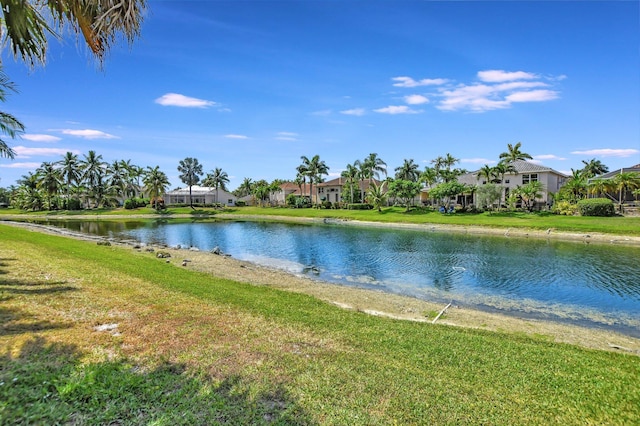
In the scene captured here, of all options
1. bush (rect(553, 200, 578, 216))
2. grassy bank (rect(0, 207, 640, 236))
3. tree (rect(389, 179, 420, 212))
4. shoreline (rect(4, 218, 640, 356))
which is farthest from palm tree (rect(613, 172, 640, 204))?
shoreline (rect(4, 218, 640, 356))

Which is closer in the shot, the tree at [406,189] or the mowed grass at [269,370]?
the mowed grass at [269,370]

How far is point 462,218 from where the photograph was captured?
53.7 m

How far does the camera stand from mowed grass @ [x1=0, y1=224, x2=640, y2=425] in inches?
186

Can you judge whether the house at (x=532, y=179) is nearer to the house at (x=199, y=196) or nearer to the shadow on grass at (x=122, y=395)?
the shadow on grass at (x=122, y=395)

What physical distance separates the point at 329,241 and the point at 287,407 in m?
→ 31.9

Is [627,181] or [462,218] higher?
[627,181]

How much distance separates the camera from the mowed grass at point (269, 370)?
4715mm

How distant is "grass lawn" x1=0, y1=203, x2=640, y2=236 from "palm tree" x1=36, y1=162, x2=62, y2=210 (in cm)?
973

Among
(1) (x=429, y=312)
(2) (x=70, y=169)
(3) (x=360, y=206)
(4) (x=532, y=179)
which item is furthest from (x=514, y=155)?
(2) (x=70, y=169)

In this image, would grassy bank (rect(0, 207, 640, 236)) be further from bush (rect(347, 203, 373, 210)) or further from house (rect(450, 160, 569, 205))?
house (rect(450, 160, 569, 205))

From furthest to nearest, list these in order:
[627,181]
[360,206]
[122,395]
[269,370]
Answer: [360,206] < [627,181] < [269,370] < [122,395]

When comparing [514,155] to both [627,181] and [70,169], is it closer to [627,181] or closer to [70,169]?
[627,181]

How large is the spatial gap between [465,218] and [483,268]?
3268 cm

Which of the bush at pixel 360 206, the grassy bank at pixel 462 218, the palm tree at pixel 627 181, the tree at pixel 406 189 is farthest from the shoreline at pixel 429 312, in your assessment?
the bush at pixel 360 206
